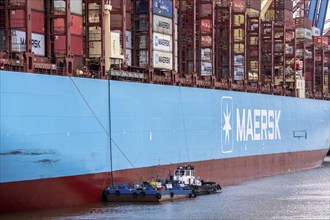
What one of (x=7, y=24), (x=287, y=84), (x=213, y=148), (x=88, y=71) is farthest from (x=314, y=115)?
(x=7, y=24)

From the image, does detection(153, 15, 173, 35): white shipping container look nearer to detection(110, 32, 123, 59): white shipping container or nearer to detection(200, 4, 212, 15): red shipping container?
detection(110, 32, 123, 59): white shipping container

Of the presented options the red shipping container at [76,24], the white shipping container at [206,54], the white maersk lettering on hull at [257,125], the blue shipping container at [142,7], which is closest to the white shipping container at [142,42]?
the blue shipping container at [142,7]

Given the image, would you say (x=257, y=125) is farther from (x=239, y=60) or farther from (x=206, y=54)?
(x=206, y=54)

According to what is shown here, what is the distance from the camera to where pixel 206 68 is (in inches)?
1837

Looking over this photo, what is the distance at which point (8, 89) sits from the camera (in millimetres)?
26359

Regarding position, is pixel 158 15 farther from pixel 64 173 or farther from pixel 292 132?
pixel 292 132

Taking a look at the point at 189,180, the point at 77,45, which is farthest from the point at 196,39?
the point at 77,45

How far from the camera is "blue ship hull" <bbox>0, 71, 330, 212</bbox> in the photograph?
26797 millimetres

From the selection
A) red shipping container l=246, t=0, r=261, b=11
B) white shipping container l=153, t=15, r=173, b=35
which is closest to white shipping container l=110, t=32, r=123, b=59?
white shipping container l=153, t=15, r=173, b=35

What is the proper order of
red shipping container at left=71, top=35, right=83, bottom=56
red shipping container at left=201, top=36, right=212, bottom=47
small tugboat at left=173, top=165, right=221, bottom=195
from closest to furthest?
1. red shipping container at left=71, top=35, right=83, bottom=56
2. small tugboat at left=173, top=165, right=221, bottom=195
3. red shipping container at left=201, top=36, right=212, bottom=47

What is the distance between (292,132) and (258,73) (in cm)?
597

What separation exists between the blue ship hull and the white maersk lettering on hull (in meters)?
0.07

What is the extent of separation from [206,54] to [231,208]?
17603 mm

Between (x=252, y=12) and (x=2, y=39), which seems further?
(x=252, y=12)
